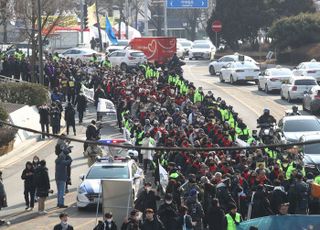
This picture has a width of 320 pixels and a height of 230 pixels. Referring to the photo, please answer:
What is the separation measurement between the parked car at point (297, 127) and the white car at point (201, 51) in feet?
146

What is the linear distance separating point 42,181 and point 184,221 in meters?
6.09

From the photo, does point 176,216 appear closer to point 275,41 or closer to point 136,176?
point 136,176

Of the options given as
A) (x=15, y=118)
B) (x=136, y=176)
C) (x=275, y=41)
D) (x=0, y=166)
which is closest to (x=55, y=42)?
(x=275, y=41)

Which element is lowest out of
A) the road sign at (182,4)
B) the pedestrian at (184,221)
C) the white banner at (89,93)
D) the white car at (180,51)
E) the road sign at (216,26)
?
the white car at (180,51)

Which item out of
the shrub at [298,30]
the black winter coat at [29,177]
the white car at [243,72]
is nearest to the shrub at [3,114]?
the black winter coat at [29,177]

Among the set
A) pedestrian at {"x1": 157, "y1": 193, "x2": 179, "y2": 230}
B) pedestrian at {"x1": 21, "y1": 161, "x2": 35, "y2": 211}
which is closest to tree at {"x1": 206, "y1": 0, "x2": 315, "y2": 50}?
pedestrian at {"x1": 21, "y1": 161, "x2": 35, "y2": 211}

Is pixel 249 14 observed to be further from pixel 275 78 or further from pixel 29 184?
pixel 29 184

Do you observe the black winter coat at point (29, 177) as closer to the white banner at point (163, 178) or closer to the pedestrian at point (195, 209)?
the white banner at point (163, 178)

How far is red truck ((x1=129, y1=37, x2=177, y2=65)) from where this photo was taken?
61.5m

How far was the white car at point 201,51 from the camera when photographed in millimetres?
75062

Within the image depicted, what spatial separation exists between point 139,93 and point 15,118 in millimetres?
A: 4507

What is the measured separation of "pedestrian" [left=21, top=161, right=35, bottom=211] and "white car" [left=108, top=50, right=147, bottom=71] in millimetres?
34492

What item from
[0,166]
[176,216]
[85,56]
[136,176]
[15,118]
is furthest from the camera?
[85,56]

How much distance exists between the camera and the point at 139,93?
117 feet
